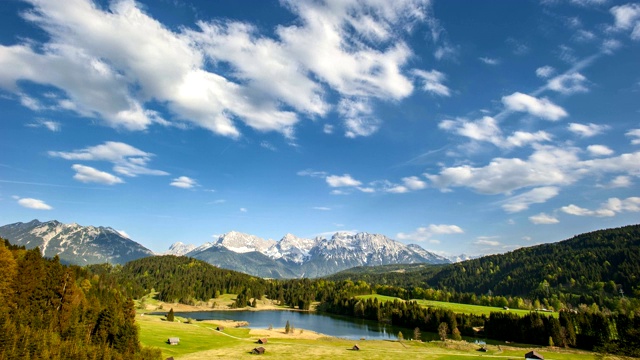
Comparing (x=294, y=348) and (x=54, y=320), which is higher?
(x=54, y=320)

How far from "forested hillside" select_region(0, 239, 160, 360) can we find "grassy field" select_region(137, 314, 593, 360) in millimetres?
18234

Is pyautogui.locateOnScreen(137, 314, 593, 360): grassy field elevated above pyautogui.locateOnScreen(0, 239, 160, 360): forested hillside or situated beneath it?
Result: situated beneath

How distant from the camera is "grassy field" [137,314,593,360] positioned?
268 feet

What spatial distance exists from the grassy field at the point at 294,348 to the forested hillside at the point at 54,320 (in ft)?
59.8

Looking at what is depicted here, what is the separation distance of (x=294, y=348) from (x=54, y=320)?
182 feet

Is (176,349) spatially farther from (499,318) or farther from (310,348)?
(499,318)

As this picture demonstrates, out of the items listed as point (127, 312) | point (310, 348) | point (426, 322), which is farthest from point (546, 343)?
point (127, 312)

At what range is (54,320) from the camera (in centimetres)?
6600

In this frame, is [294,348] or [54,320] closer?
[54,320]

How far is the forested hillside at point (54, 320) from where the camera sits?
45938 millimetres

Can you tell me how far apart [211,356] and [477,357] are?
65.8m

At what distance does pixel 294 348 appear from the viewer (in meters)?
94.1

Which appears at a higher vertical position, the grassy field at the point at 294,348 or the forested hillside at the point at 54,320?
the forested hillside at the point at 54,320

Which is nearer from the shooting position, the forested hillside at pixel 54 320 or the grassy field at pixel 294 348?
the forested hillside at pixel 54 320
